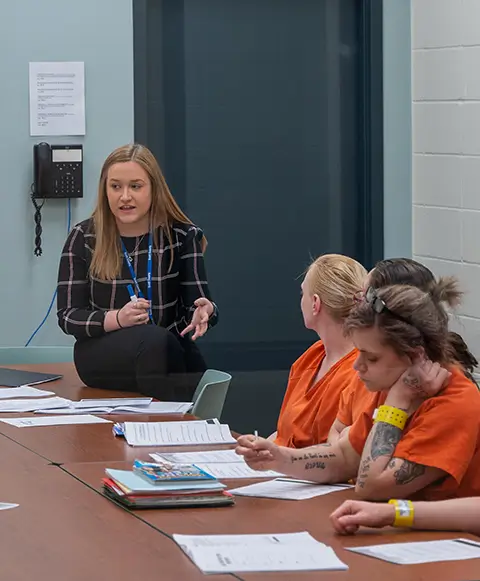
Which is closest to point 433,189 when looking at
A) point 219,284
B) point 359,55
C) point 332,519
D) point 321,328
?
point 359,55

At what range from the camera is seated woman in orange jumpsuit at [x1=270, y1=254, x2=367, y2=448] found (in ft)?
10.1

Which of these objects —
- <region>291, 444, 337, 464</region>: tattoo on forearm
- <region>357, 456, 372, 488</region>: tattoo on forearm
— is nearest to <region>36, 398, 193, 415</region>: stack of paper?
<region>291, 444, 337, 464</region>: tattoo on forearm

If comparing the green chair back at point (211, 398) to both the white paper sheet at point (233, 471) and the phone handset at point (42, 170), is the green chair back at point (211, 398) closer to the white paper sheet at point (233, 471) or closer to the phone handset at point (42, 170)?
the white paper sheet at point (233, 471)

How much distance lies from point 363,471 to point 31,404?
5.08 ft

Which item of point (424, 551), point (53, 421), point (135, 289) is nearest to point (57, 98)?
point (135, 289)

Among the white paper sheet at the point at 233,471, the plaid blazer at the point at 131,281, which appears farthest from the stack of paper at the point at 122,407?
the white paper sheet at the point at 233,471

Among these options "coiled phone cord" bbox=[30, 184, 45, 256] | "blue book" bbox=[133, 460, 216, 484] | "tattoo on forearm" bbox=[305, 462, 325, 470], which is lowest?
"tattoo on forearm" bbox=[305, 462, 325, 470]

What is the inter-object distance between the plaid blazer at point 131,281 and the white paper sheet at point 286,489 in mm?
1524

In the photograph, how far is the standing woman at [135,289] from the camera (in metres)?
3.85

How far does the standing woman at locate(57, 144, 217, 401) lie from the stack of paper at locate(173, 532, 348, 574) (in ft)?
6.06

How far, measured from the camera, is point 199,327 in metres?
3.92

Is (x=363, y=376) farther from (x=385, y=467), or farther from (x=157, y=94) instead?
(x=157, y=94)

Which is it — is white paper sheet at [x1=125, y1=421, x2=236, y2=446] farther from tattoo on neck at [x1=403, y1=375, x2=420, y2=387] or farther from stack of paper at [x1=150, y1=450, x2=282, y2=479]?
tattoo on neck at [x1=403, y1=375, x2=420, y2=387]

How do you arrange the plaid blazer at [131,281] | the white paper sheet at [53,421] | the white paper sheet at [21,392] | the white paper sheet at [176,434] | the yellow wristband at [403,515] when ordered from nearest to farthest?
the yellow wristband at [403,515], the white paper sheet at [176,434], the white paper sheet at [53,421], the white paper sheet at [21,392], the plaid blazer at [131,281]
